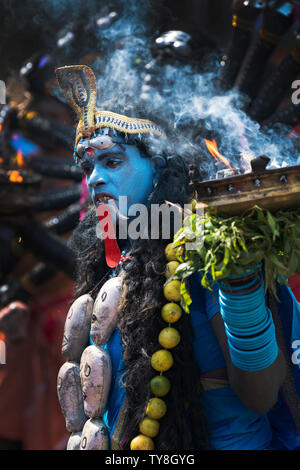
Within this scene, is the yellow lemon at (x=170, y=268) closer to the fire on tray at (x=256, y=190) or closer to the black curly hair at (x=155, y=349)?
the black curly hair at (x=155, y=349)

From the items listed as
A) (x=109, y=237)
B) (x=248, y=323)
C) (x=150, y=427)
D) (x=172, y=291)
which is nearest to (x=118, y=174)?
(x=109, y=237)

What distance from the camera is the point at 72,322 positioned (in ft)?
7.30

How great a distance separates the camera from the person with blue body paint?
171cm

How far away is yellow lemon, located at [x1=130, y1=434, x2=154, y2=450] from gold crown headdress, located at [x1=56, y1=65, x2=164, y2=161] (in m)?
1.27

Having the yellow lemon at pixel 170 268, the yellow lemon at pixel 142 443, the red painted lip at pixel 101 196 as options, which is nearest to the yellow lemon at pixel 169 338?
the yellow lemon at pixel 170 268

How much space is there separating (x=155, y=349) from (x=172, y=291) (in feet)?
0.75

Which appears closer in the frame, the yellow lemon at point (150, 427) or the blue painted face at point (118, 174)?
the yellow lemon at point (150, 427)

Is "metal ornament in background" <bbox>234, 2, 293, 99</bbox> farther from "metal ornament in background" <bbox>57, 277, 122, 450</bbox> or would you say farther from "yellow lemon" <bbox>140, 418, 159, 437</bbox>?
"yellow lemon" <bbox>140, 418, 159, 437</bbox>

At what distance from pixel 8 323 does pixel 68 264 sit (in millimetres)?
1105

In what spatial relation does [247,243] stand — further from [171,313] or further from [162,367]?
[162,367]

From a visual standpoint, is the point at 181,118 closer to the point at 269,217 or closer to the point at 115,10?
the point at 115,10

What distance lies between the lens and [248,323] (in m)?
1.65

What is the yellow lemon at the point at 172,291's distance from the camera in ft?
6.29

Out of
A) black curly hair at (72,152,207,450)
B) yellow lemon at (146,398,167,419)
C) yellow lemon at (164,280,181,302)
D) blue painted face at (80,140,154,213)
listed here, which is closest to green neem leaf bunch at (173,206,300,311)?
yellow lemon at (164,280,181,302)
